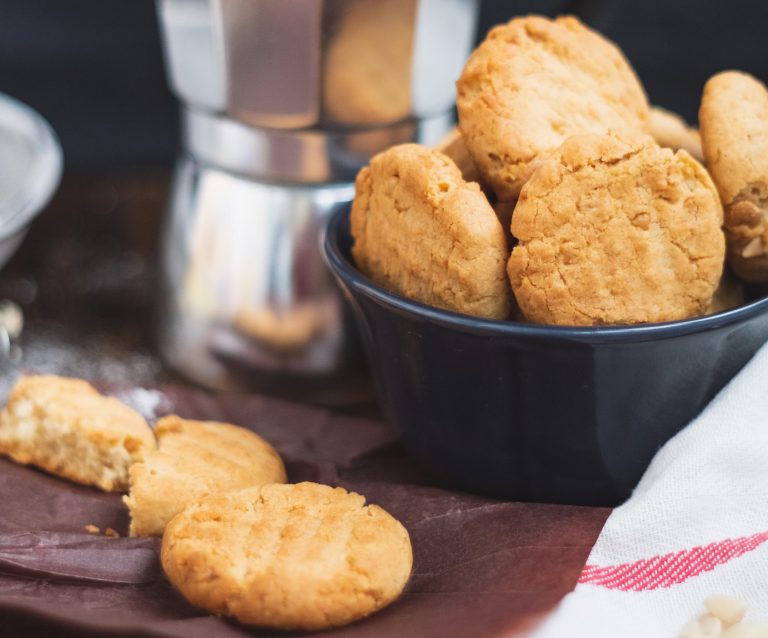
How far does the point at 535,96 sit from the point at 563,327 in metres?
0.18

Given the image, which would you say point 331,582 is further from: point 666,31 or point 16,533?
point 666,31

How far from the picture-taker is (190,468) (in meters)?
0.75

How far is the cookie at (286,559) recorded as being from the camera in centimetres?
60

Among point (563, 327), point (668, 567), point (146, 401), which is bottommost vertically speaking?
point (146, 401)

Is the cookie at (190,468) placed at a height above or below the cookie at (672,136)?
below

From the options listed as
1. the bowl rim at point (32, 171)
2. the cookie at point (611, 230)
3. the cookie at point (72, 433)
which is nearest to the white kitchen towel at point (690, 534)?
the cookie at point (611, 230)

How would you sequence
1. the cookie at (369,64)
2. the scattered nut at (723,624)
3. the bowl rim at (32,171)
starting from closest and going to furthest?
the scattered nut at (723,624) → the cookie at (369,64) → the bowl rim at (32,171)

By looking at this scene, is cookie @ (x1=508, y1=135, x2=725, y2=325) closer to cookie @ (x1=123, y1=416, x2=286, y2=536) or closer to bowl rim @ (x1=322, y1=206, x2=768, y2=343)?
bowl rim @ (x1=322, y1=206, x2=768, y2=343)

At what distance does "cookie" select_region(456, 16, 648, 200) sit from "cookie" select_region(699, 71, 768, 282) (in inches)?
2.5

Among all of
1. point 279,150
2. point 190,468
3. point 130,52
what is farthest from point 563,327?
point 130,52

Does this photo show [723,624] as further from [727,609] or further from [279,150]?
[279,150]

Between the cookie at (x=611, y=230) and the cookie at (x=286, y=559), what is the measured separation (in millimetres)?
188

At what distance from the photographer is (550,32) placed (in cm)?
77

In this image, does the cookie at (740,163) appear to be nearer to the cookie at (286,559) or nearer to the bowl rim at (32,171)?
the cookie at (286,559)
